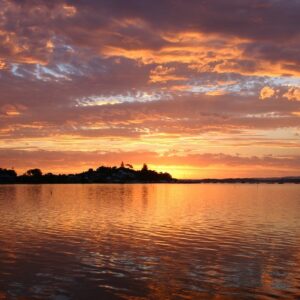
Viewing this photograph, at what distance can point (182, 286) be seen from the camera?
27.4 metres

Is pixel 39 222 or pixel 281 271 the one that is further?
pixel 39 222

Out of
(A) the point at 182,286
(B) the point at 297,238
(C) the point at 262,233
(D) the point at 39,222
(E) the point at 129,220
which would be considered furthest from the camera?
(E) the point at 129,220

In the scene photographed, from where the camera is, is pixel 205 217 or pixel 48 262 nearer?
pixel 48 262

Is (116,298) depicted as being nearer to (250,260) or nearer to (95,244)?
(250,260)

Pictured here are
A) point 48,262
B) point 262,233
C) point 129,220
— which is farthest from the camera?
point 129,220

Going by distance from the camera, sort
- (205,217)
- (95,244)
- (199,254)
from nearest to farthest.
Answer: (199,254) < (95,244) < (205,217)

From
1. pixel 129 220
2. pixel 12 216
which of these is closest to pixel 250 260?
pixel 129 220

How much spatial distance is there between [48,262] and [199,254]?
1332 cm

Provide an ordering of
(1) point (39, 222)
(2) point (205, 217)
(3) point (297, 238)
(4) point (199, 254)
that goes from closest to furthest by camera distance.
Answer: (4) point (199, 254), (3) point (297, 238), (1) point (39, 222), (2) point (205, 217)

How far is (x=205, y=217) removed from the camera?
7094 centimetres

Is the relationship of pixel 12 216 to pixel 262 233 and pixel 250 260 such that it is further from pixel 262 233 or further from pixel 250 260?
pixel 250 260

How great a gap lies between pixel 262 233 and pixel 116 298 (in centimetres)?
3135

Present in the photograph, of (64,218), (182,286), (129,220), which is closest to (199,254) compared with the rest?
(182,286)

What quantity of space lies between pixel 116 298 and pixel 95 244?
1864cm
